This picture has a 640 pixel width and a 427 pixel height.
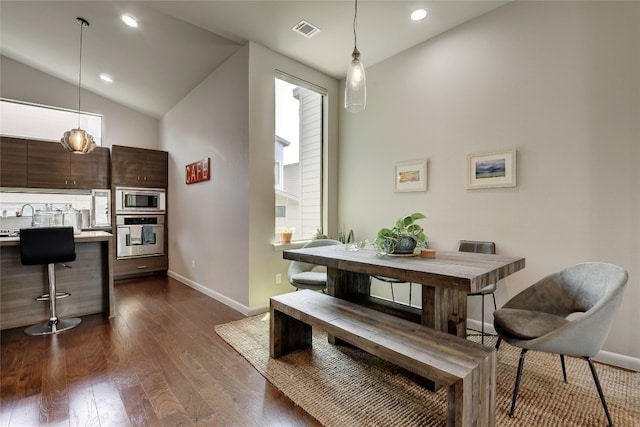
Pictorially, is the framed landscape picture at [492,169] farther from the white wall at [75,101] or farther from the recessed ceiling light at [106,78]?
the white wall at [75,101]

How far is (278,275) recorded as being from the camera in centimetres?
374

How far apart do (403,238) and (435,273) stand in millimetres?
578

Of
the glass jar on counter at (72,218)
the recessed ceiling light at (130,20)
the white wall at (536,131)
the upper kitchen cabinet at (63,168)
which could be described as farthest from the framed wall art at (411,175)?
the upper kitchen cabinet at (63,168)

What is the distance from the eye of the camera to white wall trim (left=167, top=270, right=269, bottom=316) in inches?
136

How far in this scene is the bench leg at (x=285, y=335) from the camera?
2.39 metres

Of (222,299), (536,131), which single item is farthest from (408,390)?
(222,299)

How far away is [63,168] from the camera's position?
4926mm

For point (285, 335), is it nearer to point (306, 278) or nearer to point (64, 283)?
point (306, 278)

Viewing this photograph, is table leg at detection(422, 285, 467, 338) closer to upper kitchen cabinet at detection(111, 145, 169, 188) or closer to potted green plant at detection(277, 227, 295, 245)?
potted green plant at detection(277, 227, 295, 245)

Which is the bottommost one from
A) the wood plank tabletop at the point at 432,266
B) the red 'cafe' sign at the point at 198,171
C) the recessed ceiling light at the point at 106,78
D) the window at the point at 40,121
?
the wood plank tabletop at the point at 432,266

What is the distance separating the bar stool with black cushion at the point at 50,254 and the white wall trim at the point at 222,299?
1467 millimetres

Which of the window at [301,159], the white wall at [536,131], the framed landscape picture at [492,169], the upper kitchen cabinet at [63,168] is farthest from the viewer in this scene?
the upper kitchen cabinet at [63,168]

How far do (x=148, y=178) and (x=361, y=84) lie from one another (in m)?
4.79

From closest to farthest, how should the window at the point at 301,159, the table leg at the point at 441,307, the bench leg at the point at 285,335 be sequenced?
the table leg at the point at 441,307
the bench leg at the point at 285,335
the window at the point at 301,159
